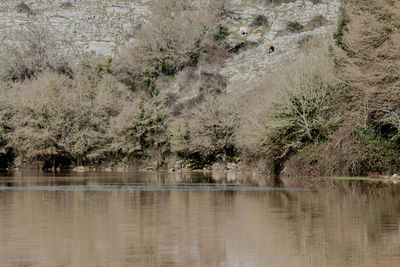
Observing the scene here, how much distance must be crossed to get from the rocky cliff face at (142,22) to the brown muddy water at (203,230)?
71809mm

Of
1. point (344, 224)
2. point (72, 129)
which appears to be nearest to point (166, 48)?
point (72, 129)

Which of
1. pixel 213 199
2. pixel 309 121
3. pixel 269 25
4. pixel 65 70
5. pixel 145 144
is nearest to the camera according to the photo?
pixel 213 199

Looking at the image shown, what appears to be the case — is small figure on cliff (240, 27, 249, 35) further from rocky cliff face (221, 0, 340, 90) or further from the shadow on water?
the shadow on water

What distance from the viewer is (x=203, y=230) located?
1797 centimetres

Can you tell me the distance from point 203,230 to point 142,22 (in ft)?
416

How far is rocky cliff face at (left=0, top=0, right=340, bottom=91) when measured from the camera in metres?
108

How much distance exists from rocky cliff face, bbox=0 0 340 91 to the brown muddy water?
236 ft

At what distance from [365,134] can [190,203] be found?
19076 mm

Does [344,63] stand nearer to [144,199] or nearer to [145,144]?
[144,199]

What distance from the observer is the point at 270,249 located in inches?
583

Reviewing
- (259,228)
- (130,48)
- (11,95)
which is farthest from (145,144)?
(259,228)

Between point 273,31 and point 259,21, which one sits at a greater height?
point 259,21

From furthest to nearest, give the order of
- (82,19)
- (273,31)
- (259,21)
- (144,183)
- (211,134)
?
(82,19) → (259,21) → (273,31) → (211,134) → (144,183)

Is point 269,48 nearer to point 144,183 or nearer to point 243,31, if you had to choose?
point 243,31
